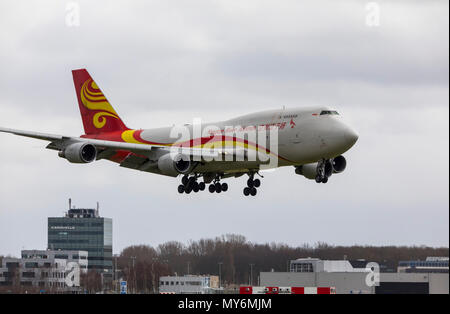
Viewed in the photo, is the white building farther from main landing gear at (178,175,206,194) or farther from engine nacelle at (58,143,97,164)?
engine nacelle at (58,143,97,164)

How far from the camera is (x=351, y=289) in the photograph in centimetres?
11169

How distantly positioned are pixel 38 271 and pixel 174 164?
31.0 meters

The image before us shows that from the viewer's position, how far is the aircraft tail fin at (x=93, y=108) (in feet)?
299

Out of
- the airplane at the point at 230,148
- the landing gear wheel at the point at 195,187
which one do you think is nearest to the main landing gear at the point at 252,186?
the airplane at the point at 230,148

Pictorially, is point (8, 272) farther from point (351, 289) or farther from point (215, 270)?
point (351, 289)

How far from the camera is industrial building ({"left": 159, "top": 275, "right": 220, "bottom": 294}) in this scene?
98.8 metres

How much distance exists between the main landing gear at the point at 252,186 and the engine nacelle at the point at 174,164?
670cm

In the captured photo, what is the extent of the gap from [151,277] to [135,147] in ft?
81.5

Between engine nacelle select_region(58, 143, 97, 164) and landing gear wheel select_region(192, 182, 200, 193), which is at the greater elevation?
engine nacelle select_region(58, 143, 97, 164)

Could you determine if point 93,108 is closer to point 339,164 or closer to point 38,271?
point 38,271

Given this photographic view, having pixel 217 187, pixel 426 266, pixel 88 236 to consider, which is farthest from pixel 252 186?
pixel 426 266

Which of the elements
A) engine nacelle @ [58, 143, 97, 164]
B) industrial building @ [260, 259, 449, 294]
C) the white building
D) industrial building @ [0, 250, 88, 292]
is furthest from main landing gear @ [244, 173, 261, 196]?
the white building

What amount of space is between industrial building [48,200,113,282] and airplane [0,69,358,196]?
81.1ft
